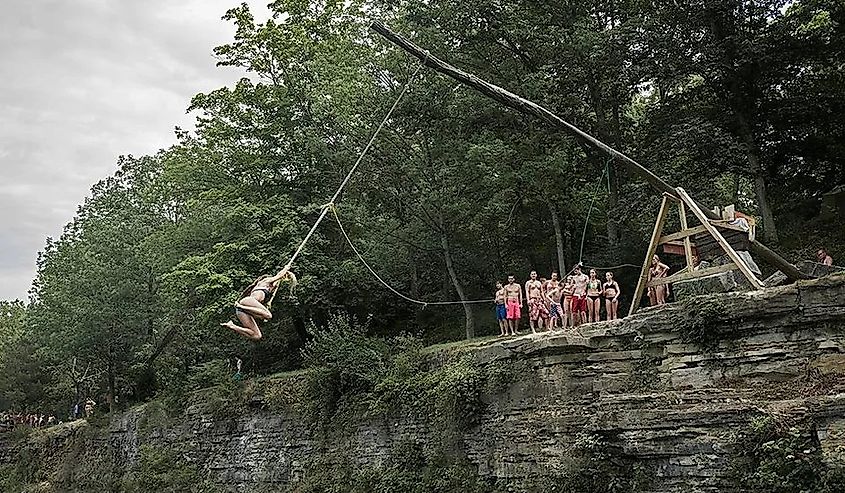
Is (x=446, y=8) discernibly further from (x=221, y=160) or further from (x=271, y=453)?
(x=271, y=453)

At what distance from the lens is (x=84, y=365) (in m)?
33.1

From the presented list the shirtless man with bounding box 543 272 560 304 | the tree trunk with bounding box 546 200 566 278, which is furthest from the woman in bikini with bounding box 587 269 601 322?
the tree trunk with bounding box 546 200 566 278

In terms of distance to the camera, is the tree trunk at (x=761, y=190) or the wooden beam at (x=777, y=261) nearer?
the wooden beam at (x=777, y=261)

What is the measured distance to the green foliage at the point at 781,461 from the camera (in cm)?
849

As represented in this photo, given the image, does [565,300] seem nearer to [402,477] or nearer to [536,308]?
[536,308]

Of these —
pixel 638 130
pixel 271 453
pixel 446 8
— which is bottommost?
pixel 271 453

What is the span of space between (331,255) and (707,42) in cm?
1280

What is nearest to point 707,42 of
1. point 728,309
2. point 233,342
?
point 728,309

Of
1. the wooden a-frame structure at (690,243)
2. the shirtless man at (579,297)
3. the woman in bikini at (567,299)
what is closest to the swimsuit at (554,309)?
the woman in bikini at (567,299)

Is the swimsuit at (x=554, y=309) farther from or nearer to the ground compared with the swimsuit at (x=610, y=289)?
nearer to the ground

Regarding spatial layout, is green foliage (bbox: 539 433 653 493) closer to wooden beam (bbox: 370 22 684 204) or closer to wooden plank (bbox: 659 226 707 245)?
wooden plank (bbox: 659 226 707 245)

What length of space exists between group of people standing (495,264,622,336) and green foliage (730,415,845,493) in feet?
14.1

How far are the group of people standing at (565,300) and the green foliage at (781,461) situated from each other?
4288mm

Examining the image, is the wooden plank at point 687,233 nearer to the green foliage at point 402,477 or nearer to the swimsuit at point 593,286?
the swimsuit at point 593,286
